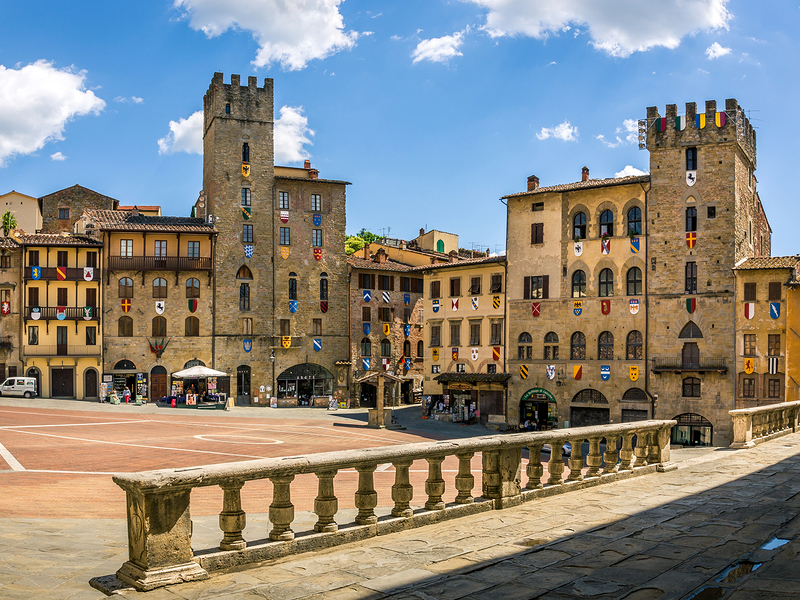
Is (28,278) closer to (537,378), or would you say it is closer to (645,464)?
(537,378)

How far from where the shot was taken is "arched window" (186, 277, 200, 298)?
204ft

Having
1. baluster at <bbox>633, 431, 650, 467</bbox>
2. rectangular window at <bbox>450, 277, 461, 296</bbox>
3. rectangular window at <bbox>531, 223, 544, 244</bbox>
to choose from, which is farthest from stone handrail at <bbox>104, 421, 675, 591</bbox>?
rectangular window at <bbox>450, 277, 461, 296</bbox>

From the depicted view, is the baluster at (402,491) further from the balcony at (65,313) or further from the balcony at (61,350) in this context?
the balcony at (65,313)

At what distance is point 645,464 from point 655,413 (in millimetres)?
37945

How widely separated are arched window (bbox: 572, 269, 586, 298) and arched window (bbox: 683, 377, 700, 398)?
354 inches

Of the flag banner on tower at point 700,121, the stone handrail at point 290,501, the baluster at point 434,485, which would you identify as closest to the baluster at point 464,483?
the stone handrail at point 290,501

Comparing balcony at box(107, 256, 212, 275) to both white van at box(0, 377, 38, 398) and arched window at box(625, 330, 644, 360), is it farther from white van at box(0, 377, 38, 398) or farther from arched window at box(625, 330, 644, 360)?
arched window at box(625, 330, 644, 360)

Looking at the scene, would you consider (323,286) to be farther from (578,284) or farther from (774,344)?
(774,344)

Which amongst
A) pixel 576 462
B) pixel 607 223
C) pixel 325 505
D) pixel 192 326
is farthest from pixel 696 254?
pixel 325 505

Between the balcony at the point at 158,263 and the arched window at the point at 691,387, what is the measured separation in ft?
123

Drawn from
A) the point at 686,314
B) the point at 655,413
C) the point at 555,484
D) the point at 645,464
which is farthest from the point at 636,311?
the point at 555,484

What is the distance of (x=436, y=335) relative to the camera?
2414 inches

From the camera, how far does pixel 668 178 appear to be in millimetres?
51594

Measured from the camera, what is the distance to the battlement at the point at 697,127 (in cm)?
5069
